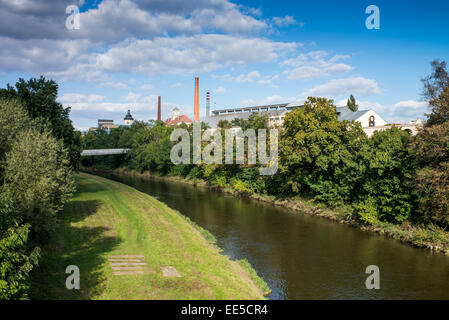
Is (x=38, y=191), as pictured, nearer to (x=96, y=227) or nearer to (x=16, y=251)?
(x=16, y=251)

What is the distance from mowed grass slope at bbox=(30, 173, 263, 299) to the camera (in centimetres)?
1597

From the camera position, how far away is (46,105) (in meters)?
34.7

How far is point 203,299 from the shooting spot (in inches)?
623

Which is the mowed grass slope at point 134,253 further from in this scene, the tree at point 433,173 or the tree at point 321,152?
the tree at point 321,152

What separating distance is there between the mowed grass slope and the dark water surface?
8.49 feet

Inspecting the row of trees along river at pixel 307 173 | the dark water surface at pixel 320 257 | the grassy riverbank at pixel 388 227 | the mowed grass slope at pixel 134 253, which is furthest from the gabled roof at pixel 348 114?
the mowed grass slope at pixel 134 253

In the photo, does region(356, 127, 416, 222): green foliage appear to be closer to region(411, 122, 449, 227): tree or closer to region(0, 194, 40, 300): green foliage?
region(411, 122, 449, 227): tree

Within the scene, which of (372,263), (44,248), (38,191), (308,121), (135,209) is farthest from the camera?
(308,121)

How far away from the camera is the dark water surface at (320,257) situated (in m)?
20.0

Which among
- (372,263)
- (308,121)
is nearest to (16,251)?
(372,263)

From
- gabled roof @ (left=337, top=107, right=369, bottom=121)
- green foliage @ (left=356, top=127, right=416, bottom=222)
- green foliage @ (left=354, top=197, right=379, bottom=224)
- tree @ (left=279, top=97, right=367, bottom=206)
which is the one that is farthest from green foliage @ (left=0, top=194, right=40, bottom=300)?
gabled roof @ (left=337, top=107, right=369, bottom=121)
